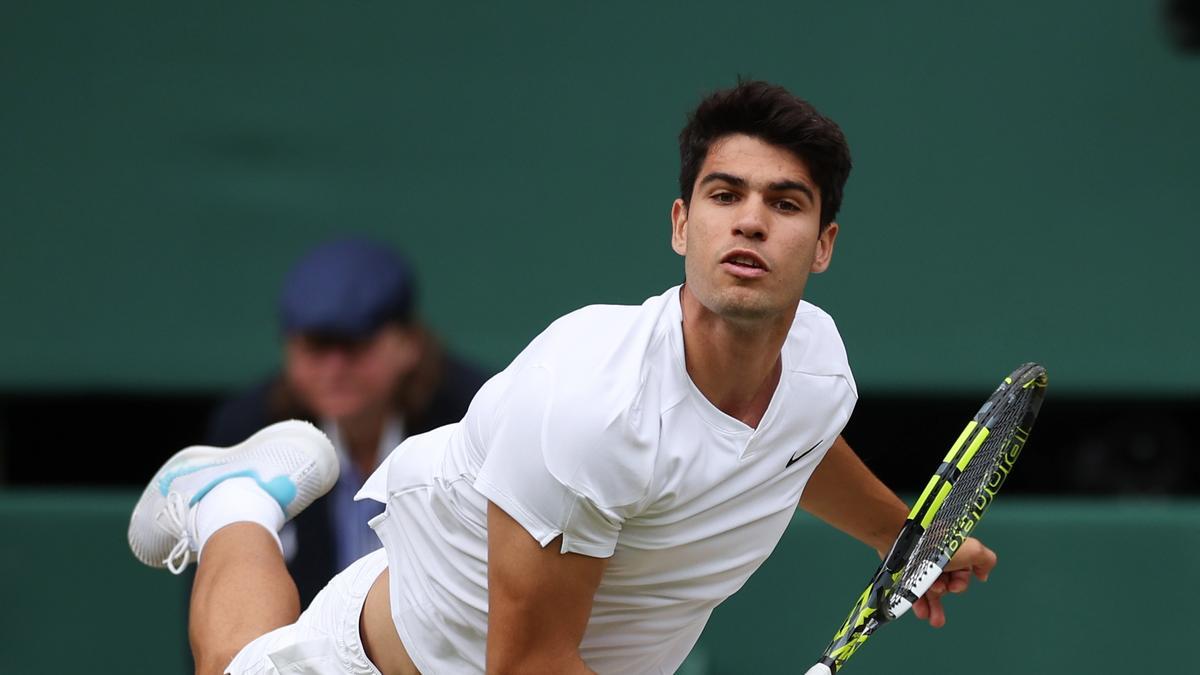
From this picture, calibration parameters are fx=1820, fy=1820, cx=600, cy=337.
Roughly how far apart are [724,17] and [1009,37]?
0.79 metres

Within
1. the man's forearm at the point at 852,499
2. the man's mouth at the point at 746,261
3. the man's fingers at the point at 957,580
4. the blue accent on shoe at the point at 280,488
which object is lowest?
the blue accent on shoe at the point at 280,488

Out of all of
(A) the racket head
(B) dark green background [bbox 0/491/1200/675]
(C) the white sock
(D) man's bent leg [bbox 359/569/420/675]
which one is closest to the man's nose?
(A) the racket head

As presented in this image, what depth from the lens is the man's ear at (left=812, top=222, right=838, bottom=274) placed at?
285 centimetres

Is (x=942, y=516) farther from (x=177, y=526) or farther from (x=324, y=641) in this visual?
(x=177, y=526)

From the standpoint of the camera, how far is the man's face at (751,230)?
269 centimetres

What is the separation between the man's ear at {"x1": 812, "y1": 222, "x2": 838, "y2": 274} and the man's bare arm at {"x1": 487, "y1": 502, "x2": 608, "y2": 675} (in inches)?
23.7

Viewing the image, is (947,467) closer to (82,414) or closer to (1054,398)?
(1054,398)

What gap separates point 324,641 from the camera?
3162mm

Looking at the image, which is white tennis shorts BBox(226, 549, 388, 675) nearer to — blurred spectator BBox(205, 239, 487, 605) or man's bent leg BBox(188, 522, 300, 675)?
man's bent leg BBox(188, 522, 300, 675)

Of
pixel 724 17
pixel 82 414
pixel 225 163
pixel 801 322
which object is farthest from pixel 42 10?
pixel 801 322

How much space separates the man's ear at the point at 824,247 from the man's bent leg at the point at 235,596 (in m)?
1.24

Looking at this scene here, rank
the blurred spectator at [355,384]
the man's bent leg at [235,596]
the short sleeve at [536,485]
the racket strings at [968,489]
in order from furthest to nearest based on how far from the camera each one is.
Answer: the blurred spectator at [355,384] < the man's bent leg at [235,596] < the racket strings at [968,489] < the short sleeve at [536,485]

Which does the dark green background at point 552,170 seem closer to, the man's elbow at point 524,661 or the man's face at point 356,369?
the man's face at point 356,369

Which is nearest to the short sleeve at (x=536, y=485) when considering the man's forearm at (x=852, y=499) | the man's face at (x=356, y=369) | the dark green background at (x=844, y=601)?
the man's forearm at (x=852, y=499)
